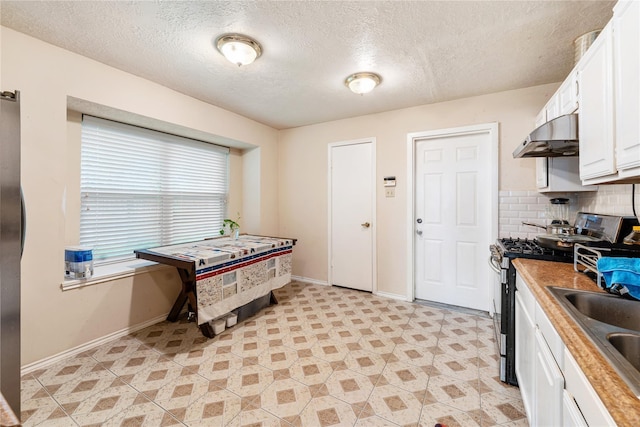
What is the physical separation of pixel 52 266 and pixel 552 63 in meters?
4.44

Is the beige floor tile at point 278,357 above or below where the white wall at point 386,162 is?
below

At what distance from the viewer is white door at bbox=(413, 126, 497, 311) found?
2.96 meters

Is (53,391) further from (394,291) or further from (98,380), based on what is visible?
(394,291)

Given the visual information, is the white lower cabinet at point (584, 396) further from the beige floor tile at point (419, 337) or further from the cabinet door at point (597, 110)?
the beige floor tile at point (419, 337)

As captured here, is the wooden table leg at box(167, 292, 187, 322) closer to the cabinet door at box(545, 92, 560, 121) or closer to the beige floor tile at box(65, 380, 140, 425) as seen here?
the beige floor tile at box(65, 380, 140, 425)

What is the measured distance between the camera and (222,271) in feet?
7.99

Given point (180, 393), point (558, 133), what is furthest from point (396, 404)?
point (558, 133)

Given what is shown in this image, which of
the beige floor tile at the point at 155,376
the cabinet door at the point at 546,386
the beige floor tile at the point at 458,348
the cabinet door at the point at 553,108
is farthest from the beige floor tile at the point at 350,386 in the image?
the cabinet door at the point at 553,108

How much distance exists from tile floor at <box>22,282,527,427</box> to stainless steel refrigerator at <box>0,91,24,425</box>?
51 centimetres

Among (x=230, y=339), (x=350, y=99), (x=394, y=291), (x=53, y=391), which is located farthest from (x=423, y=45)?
(x=53, y=391)

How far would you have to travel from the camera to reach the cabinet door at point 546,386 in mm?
958

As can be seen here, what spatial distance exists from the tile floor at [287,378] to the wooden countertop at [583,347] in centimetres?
87

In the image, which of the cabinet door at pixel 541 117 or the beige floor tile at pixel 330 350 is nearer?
the beige floor tile at pixel 330 350

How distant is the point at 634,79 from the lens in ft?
3.46
